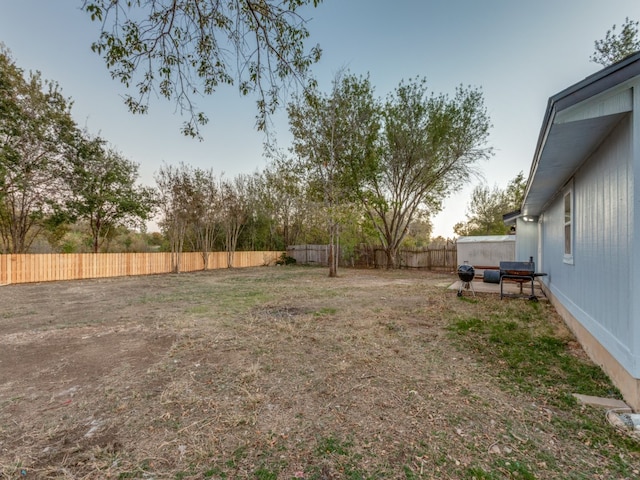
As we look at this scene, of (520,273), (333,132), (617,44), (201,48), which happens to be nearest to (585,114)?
(201,48)

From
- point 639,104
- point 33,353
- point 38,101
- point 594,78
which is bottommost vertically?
point 33,353

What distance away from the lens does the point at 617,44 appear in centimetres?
1052

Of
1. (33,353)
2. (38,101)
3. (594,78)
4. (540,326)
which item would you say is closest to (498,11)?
(594,78)

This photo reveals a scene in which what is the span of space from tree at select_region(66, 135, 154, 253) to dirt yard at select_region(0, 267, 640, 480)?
31.5 feet

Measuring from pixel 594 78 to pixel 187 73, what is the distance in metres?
3.79

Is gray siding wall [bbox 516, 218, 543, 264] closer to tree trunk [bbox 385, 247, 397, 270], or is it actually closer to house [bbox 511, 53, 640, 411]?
house [bbox 511, 53, 640, 411]

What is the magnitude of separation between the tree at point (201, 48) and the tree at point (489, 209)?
18.7 metres

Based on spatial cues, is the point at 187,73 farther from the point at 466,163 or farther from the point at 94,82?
the point at 466,163

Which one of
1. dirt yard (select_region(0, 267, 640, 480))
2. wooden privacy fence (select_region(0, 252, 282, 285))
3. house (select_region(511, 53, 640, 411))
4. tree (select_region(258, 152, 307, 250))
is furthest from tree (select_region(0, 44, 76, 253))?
house (select_region(511, 53, 640, 411))

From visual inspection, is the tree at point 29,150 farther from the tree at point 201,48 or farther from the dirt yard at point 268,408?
the tree at point 201,48

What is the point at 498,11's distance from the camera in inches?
255

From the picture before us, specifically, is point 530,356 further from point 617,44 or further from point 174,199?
point 174,199

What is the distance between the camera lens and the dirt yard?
1655mm

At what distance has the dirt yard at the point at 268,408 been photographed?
166 centimetres
